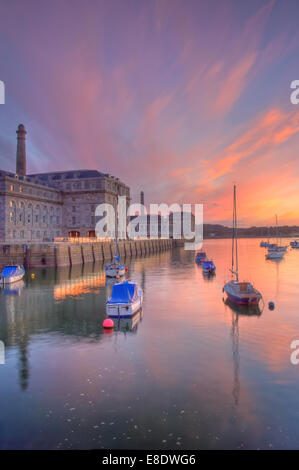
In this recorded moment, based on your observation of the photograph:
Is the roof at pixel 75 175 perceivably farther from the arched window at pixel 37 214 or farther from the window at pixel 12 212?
the window at pixel 12 212

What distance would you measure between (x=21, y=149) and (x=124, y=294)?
293ft

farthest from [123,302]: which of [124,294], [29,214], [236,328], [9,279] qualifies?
[29,214]

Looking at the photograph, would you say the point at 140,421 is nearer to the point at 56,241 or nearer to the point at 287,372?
the point at 287,372

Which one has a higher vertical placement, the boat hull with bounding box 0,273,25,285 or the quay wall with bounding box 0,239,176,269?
the quay wall with bounding box 0,239,176,269

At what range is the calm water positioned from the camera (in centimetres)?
1108

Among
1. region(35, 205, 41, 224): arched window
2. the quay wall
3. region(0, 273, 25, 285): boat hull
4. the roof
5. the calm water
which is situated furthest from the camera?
the roof

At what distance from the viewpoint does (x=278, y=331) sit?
24.1 m

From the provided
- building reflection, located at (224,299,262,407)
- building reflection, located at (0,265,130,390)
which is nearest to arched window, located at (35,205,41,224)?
building reflection, located at (0,265,130,390)

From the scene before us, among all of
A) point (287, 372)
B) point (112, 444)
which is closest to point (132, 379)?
point (112, 444)

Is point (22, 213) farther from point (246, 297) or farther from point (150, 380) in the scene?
point (150, 380)

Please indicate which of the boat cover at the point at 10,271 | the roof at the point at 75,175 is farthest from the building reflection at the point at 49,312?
the roof at the point at 75,175

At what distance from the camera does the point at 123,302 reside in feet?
86.8

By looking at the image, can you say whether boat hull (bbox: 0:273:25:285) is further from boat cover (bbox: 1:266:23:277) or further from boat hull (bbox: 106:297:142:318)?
boat hull (bbox: 106:297:142:318)
